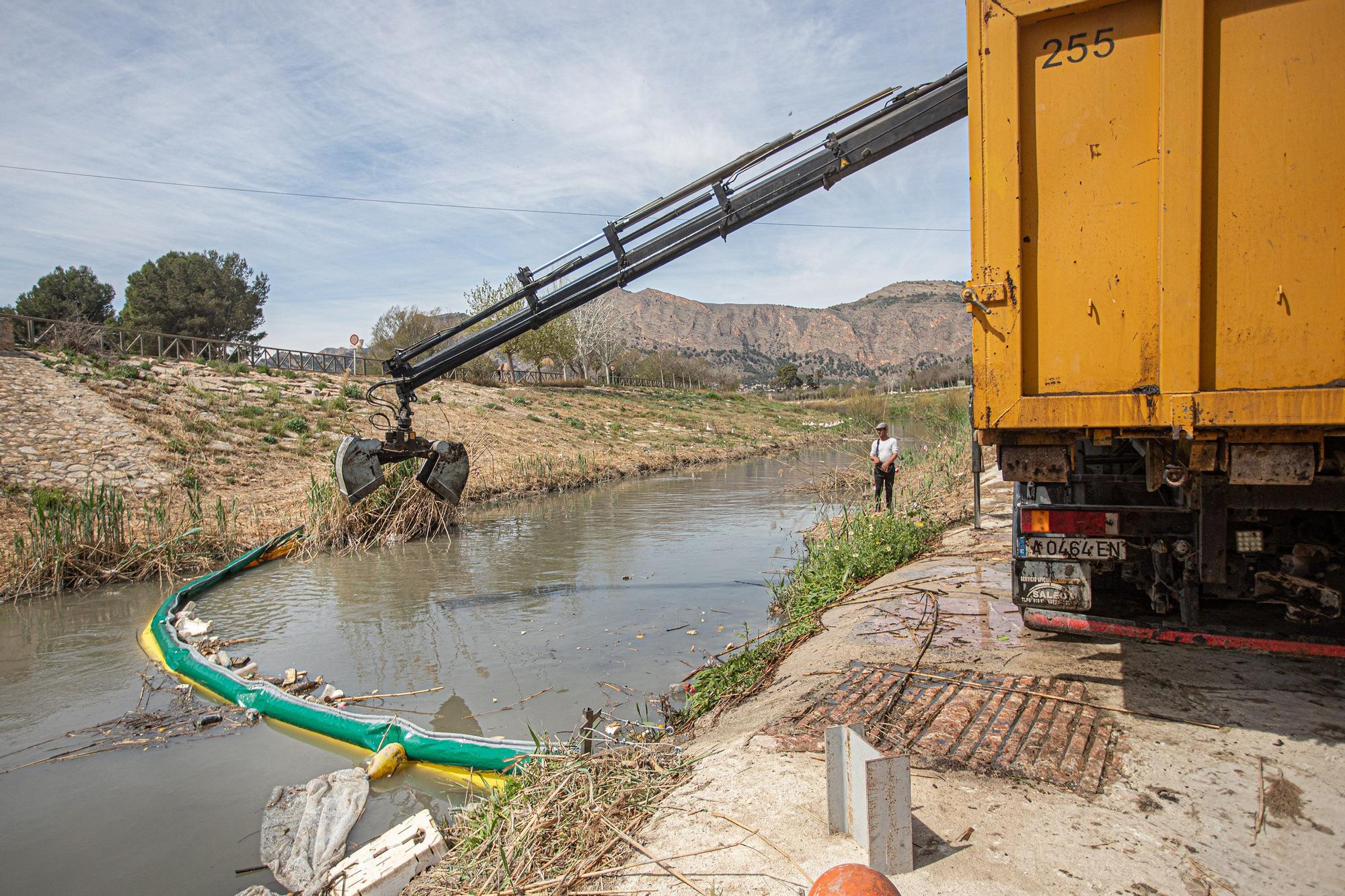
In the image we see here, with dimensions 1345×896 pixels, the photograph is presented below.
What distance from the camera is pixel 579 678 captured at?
6.37 metres

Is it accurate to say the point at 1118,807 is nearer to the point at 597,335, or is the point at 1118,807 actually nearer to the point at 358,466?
the point at 358,466

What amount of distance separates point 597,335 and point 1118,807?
5679 centimetres

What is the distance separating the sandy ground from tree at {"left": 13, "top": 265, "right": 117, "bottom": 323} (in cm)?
5638

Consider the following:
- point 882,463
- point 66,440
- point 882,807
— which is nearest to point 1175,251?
point 882,807

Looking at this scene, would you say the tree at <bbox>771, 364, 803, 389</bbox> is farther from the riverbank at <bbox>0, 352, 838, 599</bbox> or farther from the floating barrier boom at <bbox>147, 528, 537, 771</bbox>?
the floating barrier boom at <bbox>147, 528, 537, 771</bbox>

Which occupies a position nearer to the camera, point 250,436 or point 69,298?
point 250,436

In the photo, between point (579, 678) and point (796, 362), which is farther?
point (796, 362)

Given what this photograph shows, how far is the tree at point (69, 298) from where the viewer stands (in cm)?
4628

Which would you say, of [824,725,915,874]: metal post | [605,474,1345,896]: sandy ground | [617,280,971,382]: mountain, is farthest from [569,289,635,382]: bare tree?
[617,280,971,382]: mountain

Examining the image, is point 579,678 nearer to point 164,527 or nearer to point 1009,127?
point 1009,127

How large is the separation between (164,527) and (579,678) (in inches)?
327

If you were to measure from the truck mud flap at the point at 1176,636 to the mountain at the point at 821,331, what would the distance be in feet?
428

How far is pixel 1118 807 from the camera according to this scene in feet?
9.93

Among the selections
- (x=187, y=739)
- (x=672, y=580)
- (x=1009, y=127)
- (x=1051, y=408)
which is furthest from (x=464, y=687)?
(x=1009, y=127)
